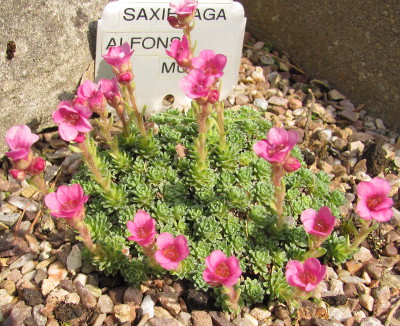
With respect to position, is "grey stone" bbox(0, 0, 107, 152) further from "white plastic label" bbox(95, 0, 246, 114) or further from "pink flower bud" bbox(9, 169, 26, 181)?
"pink flower bud" bbox(9, 169, 26, 181)

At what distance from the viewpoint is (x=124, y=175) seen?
326 centimetres

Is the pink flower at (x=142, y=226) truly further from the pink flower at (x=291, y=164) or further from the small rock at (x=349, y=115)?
the small rock at (x=349, y=115)

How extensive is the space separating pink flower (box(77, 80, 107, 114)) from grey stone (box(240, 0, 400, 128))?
2262mm

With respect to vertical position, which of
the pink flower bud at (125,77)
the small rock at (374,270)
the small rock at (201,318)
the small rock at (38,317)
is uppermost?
the pink flower bud at (125,77)

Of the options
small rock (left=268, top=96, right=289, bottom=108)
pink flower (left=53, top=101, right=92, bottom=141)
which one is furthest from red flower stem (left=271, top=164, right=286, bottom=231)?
small rock (left=268, top=96, right=289, bottom=108)

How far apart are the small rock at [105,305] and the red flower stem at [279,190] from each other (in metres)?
1.07

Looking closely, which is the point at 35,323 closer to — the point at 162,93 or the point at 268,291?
the point at 268,291

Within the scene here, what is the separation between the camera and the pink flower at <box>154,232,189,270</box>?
2.36m

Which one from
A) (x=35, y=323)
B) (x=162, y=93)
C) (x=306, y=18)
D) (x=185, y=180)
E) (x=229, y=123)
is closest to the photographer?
(x=35, y=323)

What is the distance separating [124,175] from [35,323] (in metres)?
1.07

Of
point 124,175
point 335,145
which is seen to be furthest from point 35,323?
point 335,145

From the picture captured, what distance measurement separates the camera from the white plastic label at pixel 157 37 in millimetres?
3367

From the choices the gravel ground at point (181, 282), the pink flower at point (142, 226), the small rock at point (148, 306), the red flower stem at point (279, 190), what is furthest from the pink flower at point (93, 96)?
the small rock at point (148, 306)

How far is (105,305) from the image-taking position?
9.09ft
